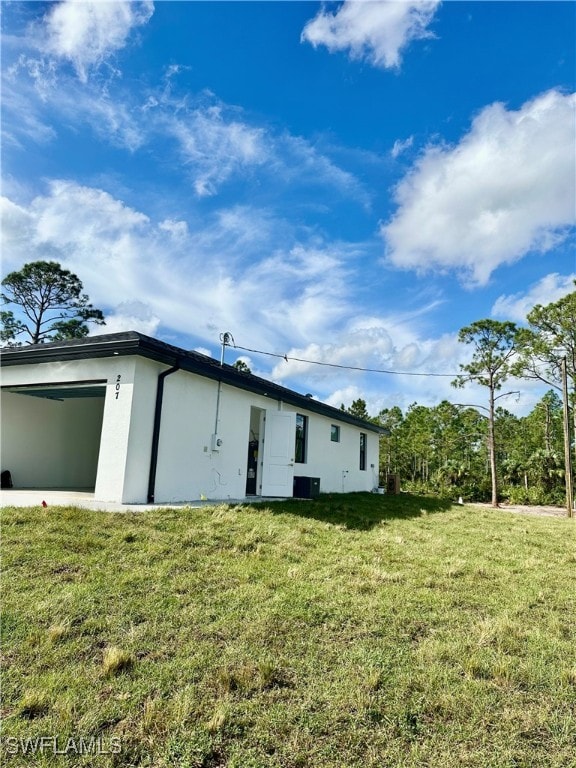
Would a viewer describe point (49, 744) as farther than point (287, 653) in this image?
No

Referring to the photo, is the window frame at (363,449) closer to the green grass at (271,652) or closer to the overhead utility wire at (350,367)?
the overhead utility wire at (350,367)

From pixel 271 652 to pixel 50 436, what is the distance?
11371 mm

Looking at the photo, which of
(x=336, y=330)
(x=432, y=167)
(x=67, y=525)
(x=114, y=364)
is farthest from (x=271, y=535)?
(x=336, y=330)

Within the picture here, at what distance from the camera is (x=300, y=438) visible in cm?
1382

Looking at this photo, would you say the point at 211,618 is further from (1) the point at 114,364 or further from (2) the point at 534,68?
(2) the point at 534,68

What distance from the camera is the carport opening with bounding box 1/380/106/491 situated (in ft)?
36.3

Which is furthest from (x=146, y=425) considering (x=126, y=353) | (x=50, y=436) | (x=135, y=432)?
(x=50, y=436)

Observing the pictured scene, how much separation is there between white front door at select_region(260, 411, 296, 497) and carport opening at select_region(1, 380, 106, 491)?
4.29 metres

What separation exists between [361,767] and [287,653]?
1.11 metres

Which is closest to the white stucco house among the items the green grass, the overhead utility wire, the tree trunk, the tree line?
the green grass

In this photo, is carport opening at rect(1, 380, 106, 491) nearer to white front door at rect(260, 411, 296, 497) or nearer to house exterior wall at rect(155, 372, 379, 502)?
house exterior wall at rect(155, 372, 379, 502)

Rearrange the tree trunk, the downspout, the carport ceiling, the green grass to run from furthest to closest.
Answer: the tree trunk < the carport ceiling < the downspout < the green grass

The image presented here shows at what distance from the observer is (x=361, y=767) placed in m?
2.03

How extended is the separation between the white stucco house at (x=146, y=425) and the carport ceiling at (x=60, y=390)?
29mm
